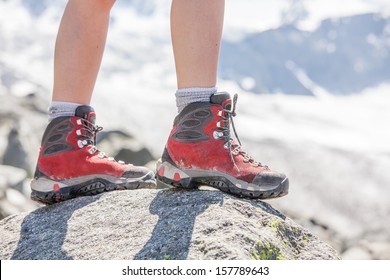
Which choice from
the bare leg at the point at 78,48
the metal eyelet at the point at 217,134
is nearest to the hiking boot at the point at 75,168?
the bare leg at the point at 78,48

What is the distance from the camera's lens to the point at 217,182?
121 inches

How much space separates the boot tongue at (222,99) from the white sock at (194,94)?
3 centimetres

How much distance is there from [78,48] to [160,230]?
1222 mm

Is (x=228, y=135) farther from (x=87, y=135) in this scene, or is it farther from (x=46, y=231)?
(x=46, y=231)

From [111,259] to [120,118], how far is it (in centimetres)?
7458

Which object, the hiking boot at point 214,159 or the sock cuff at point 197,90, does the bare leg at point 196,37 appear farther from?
the hiking boot at point 214,159

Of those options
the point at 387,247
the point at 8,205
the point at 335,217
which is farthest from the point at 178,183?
the point at 335,217

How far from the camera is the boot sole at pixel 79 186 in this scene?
3.36 m

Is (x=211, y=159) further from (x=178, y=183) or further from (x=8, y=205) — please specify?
(x=8, y=205)

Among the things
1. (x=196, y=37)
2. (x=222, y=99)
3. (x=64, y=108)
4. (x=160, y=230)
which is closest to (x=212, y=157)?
(x=222, y=99)

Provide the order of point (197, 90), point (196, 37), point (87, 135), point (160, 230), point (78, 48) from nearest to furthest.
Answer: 1. point (160, 230)
2. point (196, 37)
3. point (197, 90)
4. point (78, 48)
5. point (87, 135)

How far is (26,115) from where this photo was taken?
68.3 feet

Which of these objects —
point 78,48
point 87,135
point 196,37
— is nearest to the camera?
point 196,37

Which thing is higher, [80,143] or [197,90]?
[197,90]
